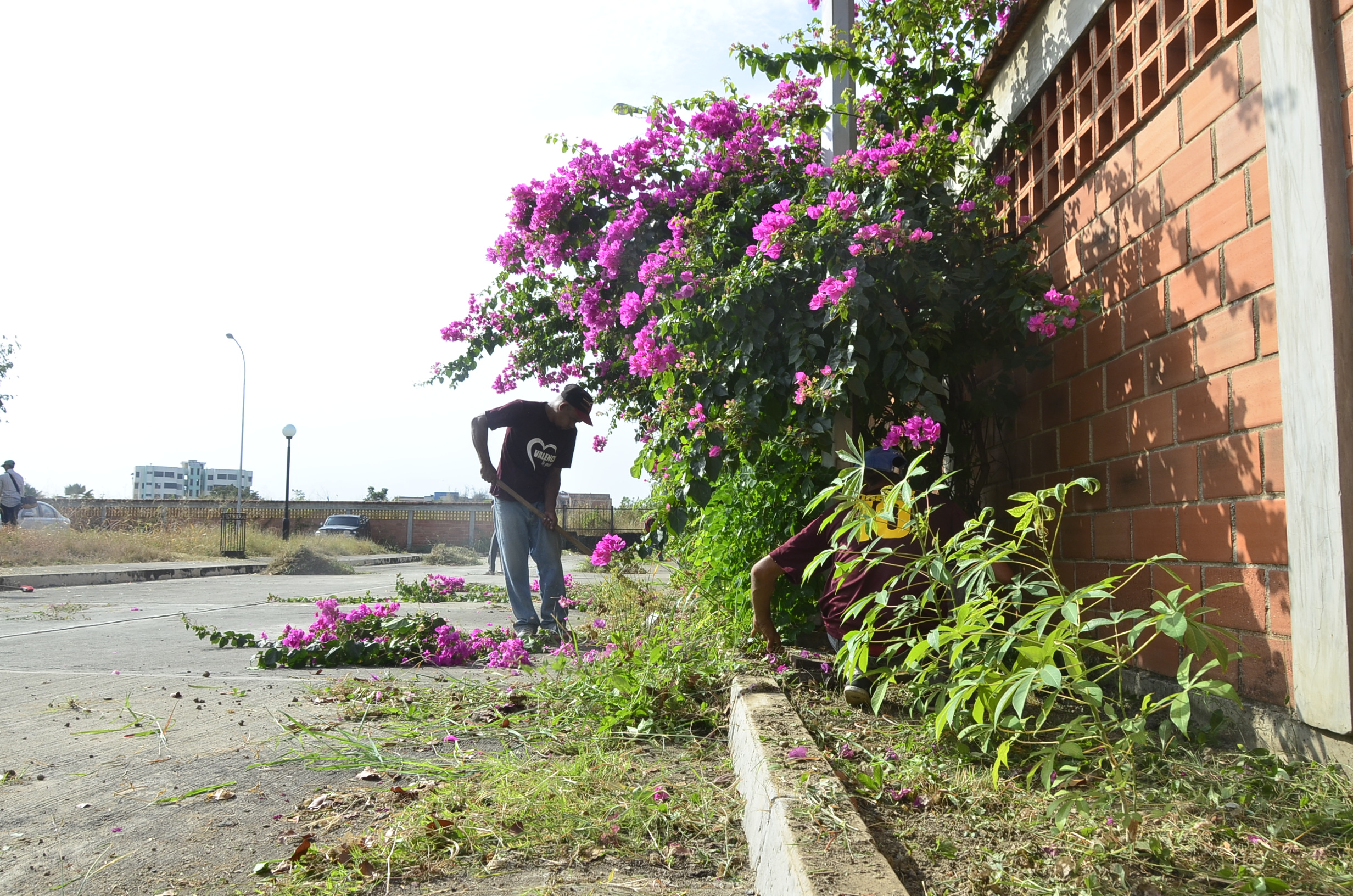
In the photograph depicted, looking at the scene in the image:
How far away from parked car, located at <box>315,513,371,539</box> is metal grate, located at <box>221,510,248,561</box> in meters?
6.42

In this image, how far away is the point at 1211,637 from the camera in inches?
76.0

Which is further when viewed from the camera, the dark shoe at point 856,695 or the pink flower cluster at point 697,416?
the pink flower cluster at point 697,416

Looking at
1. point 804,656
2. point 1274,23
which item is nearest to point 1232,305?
point 1274,23

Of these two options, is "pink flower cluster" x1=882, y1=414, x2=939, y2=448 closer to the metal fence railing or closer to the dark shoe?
the dark shoe

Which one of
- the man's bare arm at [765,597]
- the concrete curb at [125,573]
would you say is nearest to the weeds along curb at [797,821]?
the man's bare arm at [765,597]

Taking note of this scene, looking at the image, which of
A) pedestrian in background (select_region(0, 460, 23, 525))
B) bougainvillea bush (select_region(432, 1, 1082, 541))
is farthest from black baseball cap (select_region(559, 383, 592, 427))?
pedestrian in background (select_region(0, 460, 23, 525))

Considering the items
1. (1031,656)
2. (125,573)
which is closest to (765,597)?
(1031,656)

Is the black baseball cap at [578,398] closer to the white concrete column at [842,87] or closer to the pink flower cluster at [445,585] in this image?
the white concrete column at [842,87]

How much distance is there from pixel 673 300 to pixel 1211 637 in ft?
9.47

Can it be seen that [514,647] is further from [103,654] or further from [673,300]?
[103,654]

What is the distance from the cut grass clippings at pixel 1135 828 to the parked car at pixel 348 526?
36.3 metres

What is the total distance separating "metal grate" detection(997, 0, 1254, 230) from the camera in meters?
2.75

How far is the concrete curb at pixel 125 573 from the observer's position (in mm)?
11898

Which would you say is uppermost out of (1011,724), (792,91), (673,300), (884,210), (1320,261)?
(792,91)
